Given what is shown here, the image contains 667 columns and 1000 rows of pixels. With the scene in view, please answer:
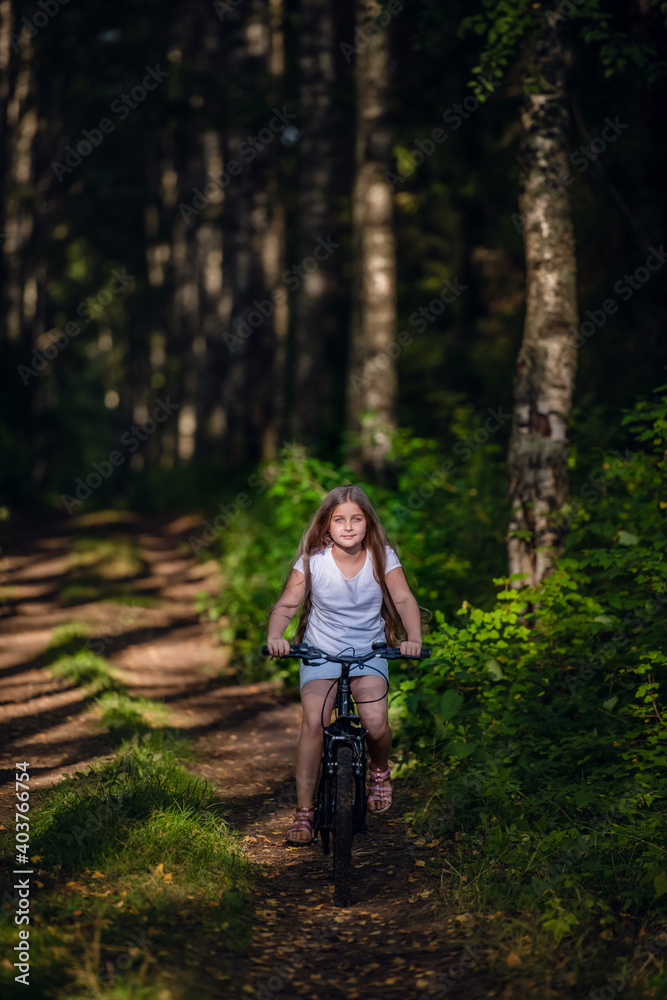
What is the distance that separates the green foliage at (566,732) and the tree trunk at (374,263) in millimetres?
5036

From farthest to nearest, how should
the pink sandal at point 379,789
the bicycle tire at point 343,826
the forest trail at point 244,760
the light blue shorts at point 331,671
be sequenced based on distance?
the pink sandal at point 379,789 → the light blue shorts at point 331,671 → the bicycle tire at point 343,826 → the forest trail at point 244,760

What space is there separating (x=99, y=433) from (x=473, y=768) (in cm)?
5935

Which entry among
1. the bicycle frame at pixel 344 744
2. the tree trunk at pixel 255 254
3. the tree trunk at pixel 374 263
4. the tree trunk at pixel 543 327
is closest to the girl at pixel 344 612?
the bicycle frame at pixel 344 744

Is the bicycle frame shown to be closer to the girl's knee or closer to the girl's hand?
the girl's knee

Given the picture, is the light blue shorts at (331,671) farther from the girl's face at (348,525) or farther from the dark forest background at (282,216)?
the dark forest background at (282,216)

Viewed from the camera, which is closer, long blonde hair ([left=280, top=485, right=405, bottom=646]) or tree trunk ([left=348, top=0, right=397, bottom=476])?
long blonde hair ([left=280, top=485, right=405, bottom=646])

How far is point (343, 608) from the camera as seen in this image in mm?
5168

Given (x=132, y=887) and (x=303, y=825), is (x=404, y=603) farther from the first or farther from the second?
(x=132, y=887)

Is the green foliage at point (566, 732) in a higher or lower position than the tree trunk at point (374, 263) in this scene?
lower

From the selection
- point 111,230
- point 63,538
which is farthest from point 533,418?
point 111,230

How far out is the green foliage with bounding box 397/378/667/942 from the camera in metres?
4.76

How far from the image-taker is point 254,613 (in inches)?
435

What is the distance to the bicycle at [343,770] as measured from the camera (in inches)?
188

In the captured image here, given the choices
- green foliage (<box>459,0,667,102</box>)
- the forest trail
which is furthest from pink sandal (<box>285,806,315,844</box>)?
green foliage (<box>459,0,667,102</box>)
